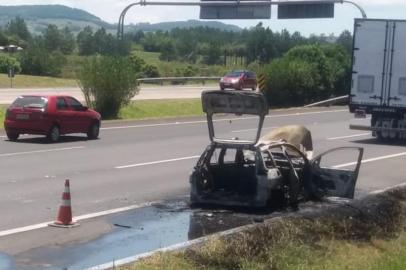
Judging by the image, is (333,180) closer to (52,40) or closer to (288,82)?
(288,82)

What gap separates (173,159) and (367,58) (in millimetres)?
9412

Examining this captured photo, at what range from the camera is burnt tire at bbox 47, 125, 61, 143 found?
96.3 ft

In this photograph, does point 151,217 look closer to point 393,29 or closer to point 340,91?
point 393,29

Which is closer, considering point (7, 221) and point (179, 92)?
point (7, 221)

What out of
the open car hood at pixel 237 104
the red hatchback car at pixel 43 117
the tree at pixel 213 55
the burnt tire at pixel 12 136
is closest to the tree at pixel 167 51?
the tree at pixel 213 55

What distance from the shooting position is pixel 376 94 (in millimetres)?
31312

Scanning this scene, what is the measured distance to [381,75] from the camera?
31047mm

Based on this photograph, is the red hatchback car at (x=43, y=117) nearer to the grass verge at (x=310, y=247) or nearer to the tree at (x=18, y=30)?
the grass verge at (x=310, y=247)

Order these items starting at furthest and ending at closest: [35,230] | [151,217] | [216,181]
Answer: [216,181]
[151,217]
[35,230]

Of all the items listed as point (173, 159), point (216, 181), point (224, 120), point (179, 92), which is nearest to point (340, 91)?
point (179, 92)

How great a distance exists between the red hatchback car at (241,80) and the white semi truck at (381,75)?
32.9m

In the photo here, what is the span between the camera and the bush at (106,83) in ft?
139

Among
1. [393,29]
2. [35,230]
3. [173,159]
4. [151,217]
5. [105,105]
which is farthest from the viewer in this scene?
[105,105]

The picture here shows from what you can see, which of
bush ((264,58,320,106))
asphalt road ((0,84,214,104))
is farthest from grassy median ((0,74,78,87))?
bush ((264,58,320,106))
